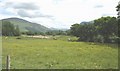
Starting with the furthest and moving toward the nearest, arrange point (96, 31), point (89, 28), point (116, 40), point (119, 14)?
point (89, 28), point (96, 31), point (116, 40), point (119, 14)

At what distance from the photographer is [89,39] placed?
130125mm

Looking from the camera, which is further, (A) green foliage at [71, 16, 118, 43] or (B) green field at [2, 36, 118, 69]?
(A) green foliage at [71, 16, 118, 43]

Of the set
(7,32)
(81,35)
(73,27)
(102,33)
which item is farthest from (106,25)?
(7,32)

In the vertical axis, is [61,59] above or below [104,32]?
below

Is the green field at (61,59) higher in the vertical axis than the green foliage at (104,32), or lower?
lower

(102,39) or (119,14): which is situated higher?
(119,14)

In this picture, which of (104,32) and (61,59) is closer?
(61,59)

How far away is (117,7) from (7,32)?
11075 cm

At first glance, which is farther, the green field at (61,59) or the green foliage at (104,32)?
the green foliage at (104,32)

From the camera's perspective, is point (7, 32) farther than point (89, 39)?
Yes

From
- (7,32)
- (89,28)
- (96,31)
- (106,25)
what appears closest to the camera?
(106,25)

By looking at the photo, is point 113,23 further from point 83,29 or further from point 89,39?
point 83,29

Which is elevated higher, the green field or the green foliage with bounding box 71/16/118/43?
the green foliage with bounding box 71/16/118/43

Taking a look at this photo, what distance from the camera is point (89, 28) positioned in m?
143
